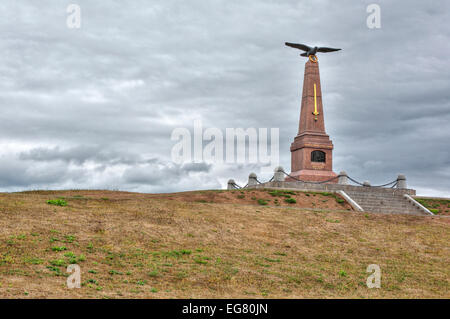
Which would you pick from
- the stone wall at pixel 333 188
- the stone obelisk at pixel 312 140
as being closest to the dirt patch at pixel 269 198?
the stone wall at pixel 333 188

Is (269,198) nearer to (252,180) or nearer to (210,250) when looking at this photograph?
(252,180)

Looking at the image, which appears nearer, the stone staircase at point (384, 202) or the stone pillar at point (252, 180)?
the stone staircase at point (384, 202)

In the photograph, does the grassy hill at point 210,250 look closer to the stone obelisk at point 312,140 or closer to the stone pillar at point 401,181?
the stone pillar at point 401,181

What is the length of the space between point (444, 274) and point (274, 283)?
624 cm

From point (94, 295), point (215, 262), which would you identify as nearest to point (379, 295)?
point (215, 262)

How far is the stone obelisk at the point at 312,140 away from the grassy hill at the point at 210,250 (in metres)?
9.77

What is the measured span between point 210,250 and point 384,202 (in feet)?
54.5

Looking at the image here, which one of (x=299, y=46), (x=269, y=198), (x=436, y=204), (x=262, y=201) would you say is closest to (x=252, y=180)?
(x=269, y=198)

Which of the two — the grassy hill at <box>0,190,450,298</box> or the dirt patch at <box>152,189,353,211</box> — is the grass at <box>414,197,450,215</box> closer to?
the grassy hill at <box>0,190,450,298</box>

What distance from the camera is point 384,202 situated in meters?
28.2

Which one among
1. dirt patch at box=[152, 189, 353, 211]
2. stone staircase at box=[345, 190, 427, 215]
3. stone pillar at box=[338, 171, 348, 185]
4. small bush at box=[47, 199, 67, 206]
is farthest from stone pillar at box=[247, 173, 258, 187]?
small bush at box=[47, 199, 67, 206]

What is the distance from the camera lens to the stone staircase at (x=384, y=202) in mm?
26516

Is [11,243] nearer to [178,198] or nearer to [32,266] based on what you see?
[32,266]

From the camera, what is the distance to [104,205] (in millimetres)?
19188
